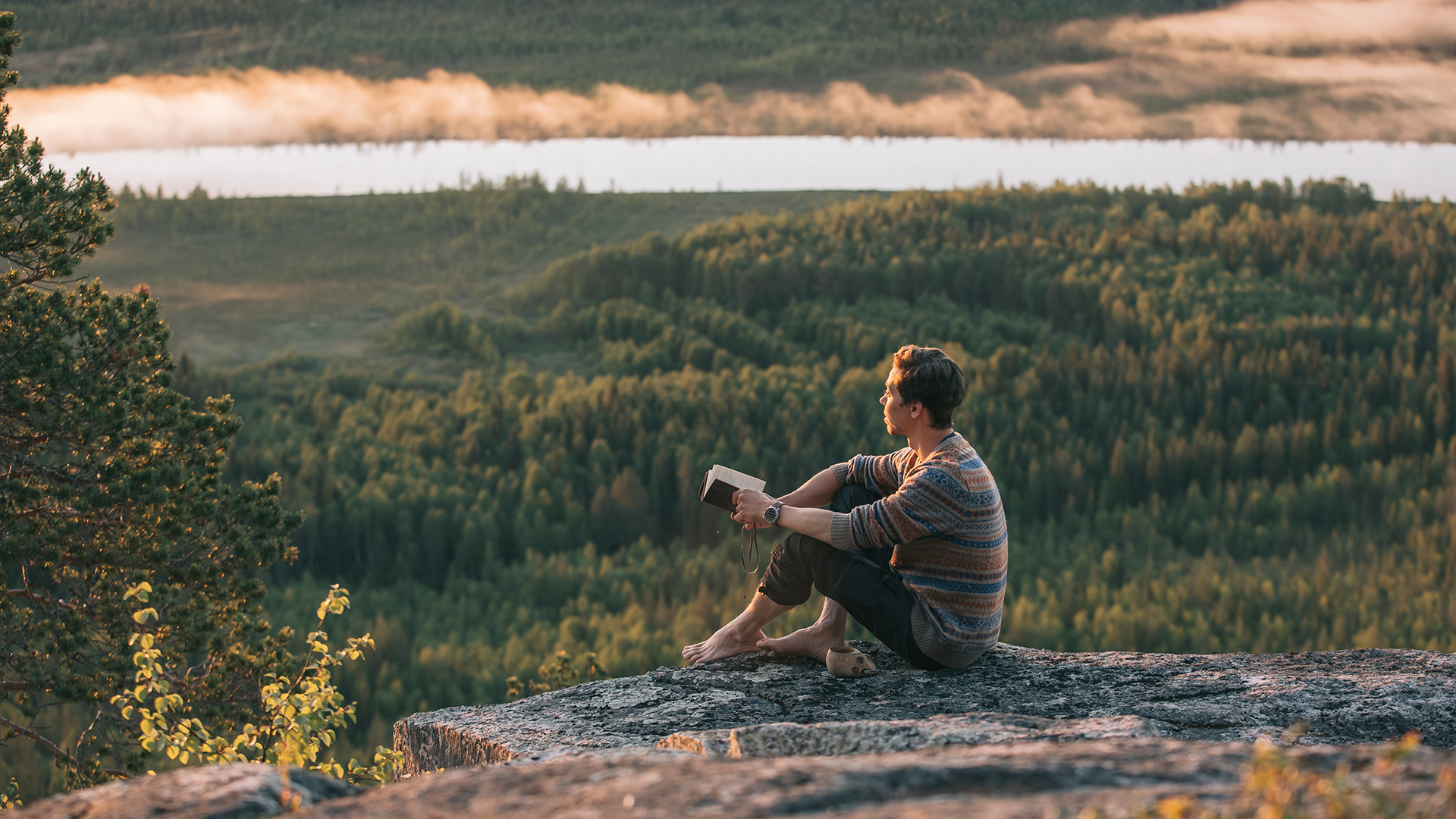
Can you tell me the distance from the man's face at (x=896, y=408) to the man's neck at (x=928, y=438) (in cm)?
6

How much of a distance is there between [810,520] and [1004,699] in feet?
4.86

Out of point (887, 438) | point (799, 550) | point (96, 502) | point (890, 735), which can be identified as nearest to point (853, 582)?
point (799, 550)

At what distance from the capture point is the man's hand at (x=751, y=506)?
6426 millimetres

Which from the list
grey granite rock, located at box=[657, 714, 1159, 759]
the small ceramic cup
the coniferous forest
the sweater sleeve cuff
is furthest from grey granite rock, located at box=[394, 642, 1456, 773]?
the coniferous forest

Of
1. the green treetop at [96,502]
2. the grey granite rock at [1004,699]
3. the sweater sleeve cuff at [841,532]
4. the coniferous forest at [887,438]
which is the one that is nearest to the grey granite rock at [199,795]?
the grey granite rock at [1004,699]

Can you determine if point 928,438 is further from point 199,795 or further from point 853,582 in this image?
point 199,795

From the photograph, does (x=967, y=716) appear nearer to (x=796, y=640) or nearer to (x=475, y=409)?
(x=796, y=640)

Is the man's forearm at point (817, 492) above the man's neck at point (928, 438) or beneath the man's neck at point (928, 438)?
beneath

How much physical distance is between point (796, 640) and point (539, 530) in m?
99.4

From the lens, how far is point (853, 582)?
6461 millimetres

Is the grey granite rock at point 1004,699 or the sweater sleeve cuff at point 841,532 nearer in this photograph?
the grey granite rock at point 1004,699

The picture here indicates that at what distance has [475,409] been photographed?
136 m

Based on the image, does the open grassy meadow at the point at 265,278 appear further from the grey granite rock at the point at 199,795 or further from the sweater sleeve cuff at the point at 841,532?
the grey granite rock at the point at 199,795

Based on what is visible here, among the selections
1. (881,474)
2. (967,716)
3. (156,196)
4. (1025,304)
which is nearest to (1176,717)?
(967,716)
